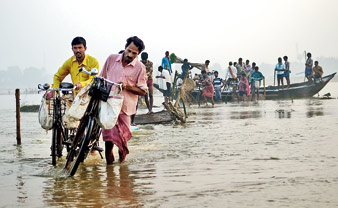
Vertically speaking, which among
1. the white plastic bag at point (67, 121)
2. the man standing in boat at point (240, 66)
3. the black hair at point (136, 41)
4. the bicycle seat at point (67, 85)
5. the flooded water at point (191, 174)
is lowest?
the flooded water at point (191, 174)

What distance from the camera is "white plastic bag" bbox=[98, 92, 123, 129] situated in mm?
6512

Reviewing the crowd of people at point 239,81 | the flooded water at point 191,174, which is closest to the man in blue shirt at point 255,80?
the crowd of people at point 239,81

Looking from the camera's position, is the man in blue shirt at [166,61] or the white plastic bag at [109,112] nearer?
the white plastic bag at [109,112]

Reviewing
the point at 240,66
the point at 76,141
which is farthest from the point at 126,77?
the point at 240,66

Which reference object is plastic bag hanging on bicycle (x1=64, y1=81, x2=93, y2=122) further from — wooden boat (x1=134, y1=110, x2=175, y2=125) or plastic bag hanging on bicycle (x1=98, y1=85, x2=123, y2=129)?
wooden boat (x1=134, y1=110, x2=175, y2=125)

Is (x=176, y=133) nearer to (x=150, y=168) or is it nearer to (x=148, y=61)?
(x=148, y=61)

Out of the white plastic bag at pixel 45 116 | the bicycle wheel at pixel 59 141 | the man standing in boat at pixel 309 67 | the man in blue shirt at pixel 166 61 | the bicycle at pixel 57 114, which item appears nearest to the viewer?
the bicycle at pixel 57 114

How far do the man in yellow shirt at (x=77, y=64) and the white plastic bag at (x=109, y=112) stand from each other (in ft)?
4.78

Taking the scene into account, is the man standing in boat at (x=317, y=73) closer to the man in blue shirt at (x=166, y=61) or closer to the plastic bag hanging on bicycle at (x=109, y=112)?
the man in blue shirt at (x=166, y=61)

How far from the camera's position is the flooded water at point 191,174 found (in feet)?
17.2

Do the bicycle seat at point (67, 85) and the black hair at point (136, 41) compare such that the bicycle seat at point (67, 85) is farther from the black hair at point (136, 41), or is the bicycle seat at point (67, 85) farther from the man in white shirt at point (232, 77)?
the man in white shirt at point (232, 77)

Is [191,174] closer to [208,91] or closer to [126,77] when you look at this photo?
[126,77]

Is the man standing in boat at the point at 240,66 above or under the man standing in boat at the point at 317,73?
above

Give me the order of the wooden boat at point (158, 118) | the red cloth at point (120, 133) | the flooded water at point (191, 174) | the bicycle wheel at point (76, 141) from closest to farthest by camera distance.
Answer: the flooded water at point (191, 174) < the bicycle wheel at point (76, 141) < the red cloth at point (120, 133) < the wooden boat at point (158, 118)
